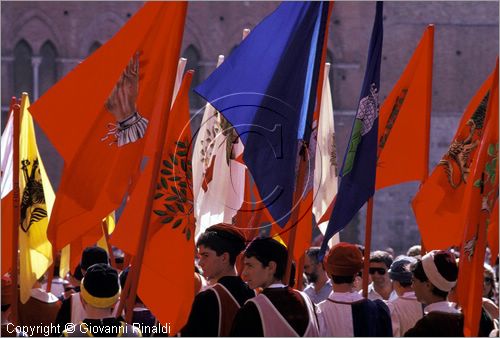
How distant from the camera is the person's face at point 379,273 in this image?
25.8 feet

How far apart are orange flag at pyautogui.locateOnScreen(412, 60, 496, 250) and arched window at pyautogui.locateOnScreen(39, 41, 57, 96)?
66.0 ft

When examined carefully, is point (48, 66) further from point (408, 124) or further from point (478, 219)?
point (478, 219)

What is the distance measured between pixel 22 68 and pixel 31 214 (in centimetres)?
Answer: 1956

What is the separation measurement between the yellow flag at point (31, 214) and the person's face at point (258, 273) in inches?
94.1

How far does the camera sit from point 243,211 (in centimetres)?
793

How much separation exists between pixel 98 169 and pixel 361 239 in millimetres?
21778

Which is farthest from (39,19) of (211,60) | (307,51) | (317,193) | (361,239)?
(307,51)

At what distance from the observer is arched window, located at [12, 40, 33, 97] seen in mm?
26672

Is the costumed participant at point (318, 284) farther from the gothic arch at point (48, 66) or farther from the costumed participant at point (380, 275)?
the gothic arch at point (48, 66)

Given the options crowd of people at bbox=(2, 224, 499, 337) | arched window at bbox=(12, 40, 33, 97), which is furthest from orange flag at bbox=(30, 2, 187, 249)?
arched window at bbox=(12, 40, 33, 97)

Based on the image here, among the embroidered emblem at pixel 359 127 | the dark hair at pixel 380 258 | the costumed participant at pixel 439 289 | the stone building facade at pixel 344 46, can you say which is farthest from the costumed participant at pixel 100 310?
the stone building facade at pixel 344 46

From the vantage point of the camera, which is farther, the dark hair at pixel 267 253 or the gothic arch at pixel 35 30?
the gothic arch at pixel 35 30

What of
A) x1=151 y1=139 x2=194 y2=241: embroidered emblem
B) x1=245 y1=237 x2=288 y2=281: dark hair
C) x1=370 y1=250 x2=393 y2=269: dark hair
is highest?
x1=151 y1=139 x2=194 y2=241: embroidered emblem

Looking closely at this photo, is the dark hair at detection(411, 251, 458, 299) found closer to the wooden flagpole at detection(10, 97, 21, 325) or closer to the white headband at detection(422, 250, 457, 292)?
the white headband at detection(422, 250, 457, 292)
